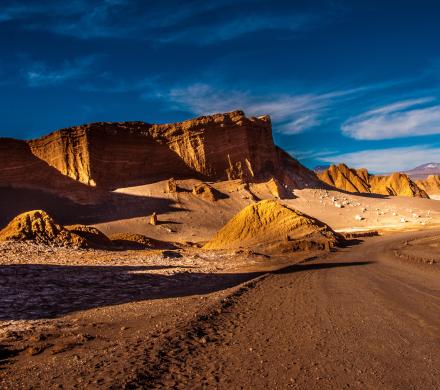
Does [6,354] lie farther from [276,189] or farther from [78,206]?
[276,189]

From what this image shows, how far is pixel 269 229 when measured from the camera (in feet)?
109

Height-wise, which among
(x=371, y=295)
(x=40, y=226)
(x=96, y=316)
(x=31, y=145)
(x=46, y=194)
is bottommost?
(x=371, y=295)

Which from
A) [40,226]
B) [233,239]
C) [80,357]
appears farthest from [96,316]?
[233,239]

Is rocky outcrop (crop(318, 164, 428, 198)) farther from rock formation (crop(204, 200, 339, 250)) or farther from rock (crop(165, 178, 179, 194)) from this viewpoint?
rock formation (crop(204, 200, 339, 250))

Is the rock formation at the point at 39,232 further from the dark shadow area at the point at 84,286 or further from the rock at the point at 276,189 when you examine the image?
the rock at the point at 276,189

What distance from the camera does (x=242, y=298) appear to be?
10.8 metres

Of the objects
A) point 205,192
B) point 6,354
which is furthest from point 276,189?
point 6,354

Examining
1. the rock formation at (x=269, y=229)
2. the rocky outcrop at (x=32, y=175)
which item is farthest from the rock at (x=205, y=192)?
the rock formation at (x=269, y=229)

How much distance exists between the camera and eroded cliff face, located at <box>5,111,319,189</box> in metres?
66.4

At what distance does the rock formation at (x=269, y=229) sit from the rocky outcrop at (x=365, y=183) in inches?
4183

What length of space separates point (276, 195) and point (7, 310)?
64.0 meters

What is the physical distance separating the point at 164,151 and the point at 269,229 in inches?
1773

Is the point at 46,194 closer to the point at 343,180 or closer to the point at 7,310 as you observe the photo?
the point at 7,310

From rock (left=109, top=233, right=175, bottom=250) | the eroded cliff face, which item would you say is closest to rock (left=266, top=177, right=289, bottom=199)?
the eroded cliff face
